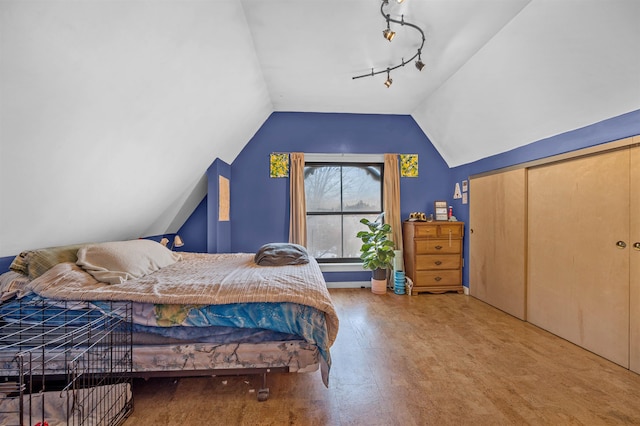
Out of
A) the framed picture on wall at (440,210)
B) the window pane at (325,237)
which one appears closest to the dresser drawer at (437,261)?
the framed picture on wall at (440,210)

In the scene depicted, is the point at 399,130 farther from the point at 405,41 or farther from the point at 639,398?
the point at 639,398

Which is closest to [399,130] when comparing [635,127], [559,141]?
[559,141]

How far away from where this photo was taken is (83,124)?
167 cm

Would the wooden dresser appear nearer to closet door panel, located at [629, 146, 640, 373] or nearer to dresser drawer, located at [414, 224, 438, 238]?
dresser drawer, located at [414, 224, 438, 238]

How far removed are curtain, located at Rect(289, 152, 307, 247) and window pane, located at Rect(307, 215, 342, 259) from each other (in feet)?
1.15

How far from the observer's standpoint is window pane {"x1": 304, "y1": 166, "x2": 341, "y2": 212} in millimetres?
4520

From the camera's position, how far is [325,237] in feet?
14.9

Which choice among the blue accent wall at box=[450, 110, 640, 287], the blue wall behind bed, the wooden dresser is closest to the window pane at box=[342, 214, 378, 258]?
the blue wall behind bed

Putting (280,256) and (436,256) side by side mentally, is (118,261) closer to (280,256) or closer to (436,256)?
(280,256)

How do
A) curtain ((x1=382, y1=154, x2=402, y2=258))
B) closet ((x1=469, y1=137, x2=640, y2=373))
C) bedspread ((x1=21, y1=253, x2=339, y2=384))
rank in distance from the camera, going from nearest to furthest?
bedspread ((x1=21, y1=253, x2=339, y2=384)), closet ((x1=469, y1=137, x2=640, y2=373)), curtain ((x1=382, y1=154, x2=402, y2=258))

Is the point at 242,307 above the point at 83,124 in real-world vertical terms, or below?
below

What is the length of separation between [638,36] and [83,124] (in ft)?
11.5

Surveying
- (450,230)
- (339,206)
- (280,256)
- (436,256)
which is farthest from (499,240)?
(280,256)

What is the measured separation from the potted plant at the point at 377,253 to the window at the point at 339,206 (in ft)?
1.24
